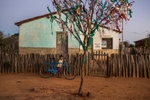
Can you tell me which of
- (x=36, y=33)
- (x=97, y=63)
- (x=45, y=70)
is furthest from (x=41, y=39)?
(x=97, y=63)

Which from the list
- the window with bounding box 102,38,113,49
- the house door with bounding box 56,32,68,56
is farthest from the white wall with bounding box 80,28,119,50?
the house door with bounding box 56,32,68,56

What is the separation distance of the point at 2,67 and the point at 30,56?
5.96ft

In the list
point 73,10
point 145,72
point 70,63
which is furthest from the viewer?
point 70,63

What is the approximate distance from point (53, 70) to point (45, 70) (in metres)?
0.76

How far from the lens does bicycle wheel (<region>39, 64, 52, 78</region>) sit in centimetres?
859

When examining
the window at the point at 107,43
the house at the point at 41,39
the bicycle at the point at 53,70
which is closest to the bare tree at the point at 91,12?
the bicycle at the point at 53,70

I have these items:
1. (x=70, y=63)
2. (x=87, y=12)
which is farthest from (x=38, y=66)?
(x=87, y=12)

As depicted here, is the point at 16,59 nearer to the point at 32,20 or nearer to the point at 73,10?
the point at 73,10

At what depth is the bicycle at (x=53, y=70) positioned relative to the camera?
8406mm

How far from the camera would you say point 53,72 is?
8406 mm

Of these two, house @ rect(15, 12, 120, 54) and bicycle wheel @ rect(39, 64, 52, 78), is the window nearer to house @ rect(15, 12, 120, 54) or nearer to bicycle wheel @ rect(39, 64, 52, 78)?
house @ rect(15, 12, 120, 54)

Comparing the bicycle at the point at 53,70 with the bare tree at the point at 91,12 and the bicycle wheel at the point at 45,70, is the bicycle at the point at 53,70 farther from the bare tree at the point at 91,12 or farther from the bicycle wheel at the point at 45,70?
the bare tree at the point at 91,12

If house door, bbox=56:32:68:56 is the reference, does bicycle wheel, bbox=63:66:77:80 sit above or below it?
below

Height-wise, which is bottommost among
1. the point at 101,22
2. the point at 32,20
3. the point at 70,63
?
the point at 70,63
